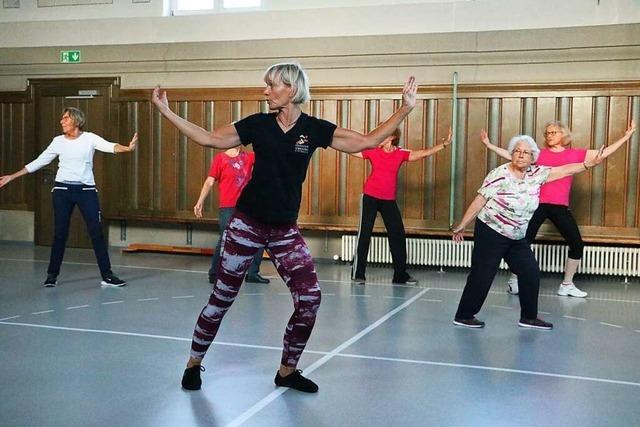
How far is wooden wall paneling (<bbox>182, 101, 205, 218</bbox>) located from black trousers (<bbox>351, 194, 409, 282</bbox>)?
3.33m

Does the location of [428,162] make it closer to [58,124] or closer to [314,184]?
[314,184]

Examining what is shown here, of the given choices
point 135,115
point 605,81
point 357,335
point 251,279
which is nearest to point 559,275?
point 605,81

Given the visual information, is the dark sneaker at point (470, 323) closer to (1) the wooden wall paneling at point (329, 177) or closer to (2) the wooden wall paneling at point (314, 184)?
(1) the wooden wall paneling at point (329, 177)

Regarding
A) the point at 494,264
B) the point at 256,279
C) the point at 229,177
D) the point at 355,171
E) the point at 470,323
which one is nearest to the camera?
the point at 494,264

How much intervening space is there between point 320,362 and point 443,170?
5.52 m

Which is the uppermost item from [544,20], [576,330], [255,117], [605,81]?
[544,20]

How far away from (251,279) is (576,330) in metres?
3.56

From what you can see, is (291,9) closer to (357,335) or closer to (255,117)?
(357,335)

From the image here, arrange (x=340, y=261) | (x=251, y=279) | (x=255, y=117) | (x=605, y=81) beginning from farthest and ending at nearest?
(x=340, y=261) < (x=605, y=81) < (x=251, y=279) < (x=255, y=117)

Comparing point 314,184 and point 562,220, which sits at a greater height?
point 314,184

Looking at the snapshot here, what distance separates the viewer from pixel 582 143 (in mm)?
9398

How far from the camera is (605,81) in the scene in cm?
925

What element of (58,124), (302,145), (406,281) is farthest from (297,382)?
(58,124)

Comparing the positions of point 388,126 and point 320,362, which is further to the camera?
point 320,362
